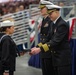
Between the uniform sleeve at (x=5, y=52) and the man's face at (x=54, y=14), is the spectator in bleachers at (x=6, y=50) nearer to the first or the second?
the uniform sleeve at (x=5, y=52)

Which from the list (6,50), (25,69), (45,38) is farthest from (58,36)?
(25,69)

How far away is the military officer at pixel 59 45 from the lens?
601cm

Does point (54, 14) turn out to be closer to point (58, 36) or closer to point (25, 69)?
point (58, 36)

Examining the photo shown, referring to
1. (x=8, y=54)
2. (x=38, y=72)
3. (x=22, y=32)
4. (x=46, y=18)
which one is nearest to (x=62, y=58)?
(x=8, y=54)

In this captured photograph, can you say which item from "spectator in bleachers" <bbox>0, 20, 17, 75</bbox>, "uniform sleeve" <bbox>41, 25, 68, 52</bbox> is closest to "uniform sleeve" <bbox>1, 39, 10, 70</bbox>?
"spectator in bleachers" <bbox>0, 20, 17, 75</bbox>

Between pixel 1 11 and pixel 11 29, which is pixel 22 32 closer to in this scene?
pixel 1 11

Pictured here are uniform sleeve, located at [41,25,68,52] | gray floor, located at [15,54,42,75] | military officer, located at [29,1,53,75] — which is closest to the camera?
uniform sleeve, located at [41,25,68,52]

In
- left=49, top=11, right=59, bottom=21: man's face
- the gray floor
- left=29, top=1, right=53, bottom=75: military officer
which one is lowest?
the gray floor

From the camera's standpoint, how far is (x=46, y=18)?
24.9 ft

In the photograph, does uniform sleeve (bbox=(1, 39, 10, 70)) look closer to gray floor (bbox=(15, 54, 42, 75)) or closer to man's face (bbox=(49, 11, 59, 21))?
man's face (bbox=(49, 11, 59, 21))

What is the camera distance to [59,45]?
6.09m

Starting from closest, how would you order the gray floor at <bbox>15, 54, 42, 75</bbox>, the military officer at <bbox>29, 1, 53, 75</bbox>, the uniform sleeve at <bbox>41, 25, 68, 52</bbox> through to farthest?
the uniform sleeve at <bbox>41, 25, 68, 52</bbox> < the military officer at <bbox>29, 1, 53, 75</bbox> < the gray floor at <bbox>15, 54, 42, 75</bbox>

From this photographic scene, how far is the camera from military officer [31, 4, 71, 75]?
6.01 m

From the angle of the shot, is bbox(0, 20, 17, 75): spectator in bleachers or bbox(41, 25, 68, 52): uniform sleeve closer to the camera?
bbox(0, 20, 17, 75): spectator in bleachers
